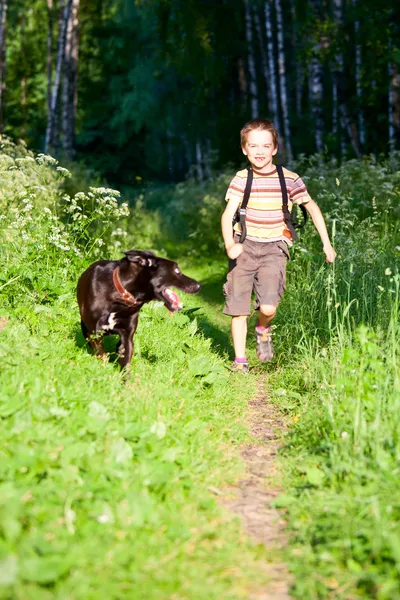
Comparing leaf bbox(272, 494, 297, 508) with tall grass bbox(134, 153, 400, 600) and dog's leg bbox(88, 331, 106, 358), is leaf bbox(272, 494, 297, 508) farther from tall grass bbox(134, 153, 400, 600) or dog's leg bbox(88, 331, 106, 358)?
dog's leg bbox(88, 331, 106, 358)

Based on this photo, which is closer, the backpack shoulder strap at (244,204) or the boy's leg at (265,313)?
the backpack shoulder strap at (244,204)

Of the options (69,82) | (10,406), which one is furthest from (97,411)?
(69,82)

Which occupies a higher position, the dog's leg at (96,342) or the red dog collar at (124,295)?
the red dog collar at (124,295)

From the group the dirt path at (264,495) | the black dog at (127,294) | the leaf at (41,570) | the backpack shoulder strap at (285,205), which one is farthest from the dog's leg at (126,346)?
the leaf at (41,570)

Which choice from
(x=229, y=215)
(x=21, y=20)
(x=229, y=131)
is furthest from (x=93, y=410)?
(x=21, y=20)

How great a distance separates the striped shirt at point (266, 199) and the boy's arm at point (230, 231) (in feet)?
0.22

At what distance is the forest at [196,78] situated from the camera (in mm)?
18781

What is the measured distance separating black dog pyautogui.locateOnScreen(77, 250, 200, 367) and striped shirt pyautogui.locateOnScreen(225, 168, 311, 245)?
1.04 metres

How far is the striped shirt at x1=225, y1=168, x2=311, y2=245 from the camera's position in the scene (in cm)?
641

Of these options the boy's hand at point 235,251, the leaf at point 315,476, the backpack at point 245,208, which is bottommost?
the leaf at point 315,476

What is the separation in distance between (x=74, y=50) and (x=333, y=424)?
24547mm

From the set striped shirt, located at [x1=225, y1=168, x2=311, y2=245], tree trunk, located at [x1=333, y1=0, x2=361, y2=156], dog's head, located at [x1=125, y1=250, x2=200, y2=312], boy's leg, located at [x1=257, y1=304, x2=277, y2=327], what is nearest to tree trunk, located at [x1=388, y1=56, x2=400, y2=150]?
tree trunk, located at [x1=333, y1=0, x2=361, y2=156]

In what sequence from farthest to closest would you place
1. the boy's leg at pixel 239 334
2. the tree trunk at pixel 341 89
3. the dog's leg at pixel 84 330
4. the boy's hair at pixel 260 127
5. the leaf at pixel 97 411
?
1. the tree trunk at pixel 341 89
2. the boy's leg at pixel 239 334
3. the boy's hair at pixel 260 127
4. the dog's leg at pixel 84 330
5. the leaf at pixel 97 411

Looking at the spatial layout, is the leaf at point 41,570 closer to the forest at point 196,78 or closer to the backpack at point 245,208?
the backpack at point 245,208
